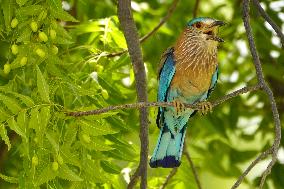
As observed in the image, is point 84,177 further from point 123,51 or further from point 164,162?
point 123,51

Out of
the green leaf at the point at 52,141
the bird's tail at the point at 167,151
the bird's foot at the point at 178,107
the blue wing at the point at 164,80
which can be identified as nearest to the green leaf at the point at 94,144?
the green leaf at the point at 52,141

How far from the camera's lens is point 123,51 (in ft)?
16.1

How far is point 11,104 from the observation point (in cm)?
353

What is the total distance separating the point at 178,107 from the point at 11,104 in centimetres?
114

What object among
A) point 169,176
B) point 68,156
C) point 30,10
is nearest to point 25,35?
point 30,10

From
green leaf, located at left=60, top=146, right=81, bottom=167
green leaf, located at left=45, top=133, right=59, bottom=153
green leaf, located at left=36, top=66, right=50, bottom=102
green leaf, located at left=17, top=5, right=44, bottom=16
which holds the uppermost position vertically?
green leaf, located at left=17, top=5, right=44, bottom=16

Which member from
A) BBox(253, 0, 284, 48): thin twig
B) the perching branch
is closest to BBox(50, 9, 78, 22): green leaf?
the perching branch

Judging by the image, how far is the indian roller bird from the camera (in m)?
4.75

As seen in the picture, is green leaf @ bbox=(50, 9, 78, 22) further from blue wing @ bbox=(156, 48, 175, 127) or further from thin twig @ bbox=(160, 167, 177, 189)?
thin twig @ bbox=(160, 167, 177, 189)

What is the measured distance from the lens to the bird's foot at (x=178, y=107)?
13.9 ft

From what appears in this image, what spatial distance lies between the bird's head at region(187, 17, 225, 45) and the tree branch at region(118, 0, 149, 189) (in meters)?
0.60

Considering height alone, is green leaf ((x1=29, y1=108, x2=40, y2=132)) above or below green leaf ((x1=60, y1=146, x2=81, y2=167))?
above

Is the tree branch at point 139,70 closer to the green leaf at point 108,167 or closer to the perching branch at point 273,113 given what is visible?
the green leaf at point 108,167

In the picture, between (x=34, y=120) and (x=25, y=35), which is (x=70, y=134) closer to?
(x=34, y=120)
